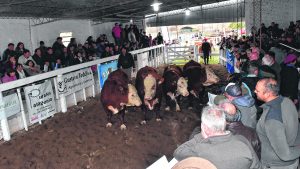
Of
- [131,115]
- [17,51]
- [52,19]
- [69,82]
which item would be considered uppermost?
[52,19]

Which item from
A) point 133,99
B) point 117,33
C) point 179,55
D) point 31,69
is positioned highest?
point 117,33

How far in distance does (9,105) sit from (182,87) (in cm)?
434

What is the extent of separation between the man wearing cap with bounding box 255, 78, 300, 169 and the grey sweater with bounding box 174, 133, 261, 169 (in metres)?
0.59

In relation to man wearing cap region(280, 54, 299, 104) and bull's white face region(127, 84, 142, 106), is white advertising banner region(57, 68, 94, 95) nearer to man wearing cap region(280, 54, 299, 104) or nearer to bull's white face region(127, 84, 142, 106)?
bull's white face region(127, 84, 142, 106)

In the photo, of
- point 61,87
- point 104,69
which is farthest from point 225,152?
point 104,69

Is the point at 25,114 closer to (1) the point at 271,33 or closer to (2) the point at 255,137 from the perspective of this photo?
(2) the point at 255,137

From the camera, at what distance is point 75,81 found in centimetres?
967

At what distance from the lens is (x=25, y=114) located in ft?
25.1

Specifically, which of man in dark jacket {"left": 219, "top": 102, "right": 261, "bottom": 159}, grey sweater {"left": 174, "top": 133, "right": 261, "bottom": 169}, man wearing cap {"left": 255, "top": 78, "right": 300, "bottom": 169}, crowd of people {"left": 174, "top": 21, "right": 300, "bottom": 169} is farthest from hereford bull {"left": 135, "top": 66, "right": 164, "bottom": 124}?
grey sweater {"left": 174, "top": 133, "right": 261, "bottom": 169}

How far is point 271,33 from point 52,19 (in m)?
10.2

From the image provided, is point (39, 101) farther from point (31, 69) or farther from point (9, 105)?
point (31, 69)

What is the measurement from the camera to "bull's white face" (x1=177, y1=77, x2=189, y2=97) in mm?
8789

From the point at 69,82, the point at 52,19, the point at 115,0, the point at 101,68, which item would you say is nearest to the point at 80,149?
the point at 69,82

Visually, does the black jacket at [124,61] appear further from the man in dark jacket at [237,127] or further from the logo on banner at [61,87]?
the man in dark jacket at [237,127]
